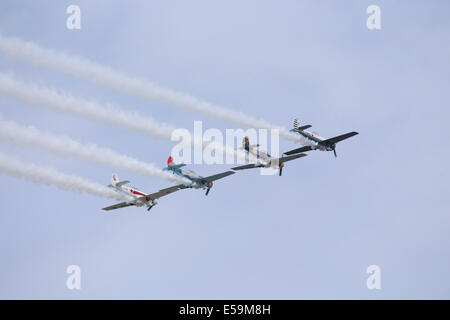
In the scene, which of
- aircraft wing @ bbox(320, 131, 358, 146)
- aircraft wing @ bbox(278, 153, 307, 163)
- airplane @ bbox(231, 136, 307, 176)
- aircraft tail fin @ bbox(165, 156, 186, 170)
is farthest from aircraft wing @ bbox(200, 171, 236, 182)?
aircraft wing @ bbox(320, 131, 358, 146)

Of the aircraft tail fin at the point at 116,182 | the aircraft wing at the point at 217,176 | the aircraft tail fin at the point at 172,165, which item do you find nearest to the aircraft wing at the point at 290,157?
the aircraft wing at the point at 217,176

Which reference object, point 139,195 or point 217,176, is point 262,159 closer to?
point 217,176

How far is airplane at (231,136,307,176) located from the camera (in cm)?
6729

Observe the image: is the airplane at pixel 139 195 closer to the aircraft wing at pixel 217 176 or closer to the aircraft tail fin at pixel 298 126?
the aircraft wing at pixel 217 176

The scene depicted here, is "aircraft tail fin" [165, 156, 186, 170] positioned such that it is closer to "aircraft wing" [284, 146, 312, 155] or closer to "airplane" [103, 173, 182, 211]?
"airplane" [103, 173, 182, 211]

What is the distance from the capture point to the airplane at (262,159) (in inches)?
2649

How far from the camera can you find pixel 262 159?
222ft

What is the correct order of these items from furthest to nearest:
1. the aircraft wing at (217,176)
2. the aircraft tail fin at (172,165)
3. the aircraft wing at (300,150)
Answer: the aircraft wing at (300,150) → the aircraft wing at (217,176) → the aircraft tail fin at (172,165)

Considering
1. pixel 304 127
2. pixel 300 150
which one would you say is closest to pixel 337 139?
pixel 304 127

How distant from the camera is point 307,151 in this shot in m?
72.2
